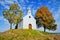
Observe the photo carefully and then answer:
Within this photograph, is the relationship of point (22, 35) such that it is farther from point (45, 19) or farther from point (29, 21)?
point (45, 19)

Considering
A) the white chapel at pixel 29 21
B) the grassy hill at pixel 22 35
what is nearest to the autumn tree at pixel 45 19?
the white chapel at pixel 29 21

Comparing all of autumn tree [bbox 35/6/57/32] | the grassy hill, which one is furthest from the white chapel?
the grassy hill

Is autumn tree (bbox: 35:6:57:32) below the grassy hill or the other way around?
the other way around

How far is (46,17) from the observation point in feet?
126

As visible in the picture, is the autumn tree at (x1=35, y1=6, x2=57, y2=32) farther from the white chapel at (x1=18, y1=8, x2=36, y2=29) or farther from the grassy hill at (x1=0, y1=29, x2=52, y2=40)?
the grassy hill at (x1=0, y1=29, x2=52, y2=40)

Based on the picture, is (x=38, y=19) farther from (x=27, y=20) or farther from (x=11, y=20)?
(x=11, y=20)

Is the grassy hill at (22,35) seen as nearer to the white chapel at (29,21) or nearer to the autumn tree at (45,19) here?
the white chapel at (29,21)

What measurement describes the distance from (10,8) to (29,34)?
858cm

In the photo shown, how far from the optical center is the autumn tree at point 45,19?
1494 inches

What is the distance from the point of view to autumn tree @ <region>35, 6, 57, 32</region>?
3794 cm

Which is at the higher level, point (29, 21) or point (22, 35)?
point (29, 21)

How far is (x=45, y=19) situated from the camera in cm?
3809

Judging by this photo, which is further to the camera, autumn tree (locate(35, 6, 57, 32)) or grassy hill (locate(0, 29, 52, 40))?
autumn tree (locate(35, 6, 57, 32))

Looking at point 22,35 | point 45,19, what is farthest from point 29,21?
point 22,35
